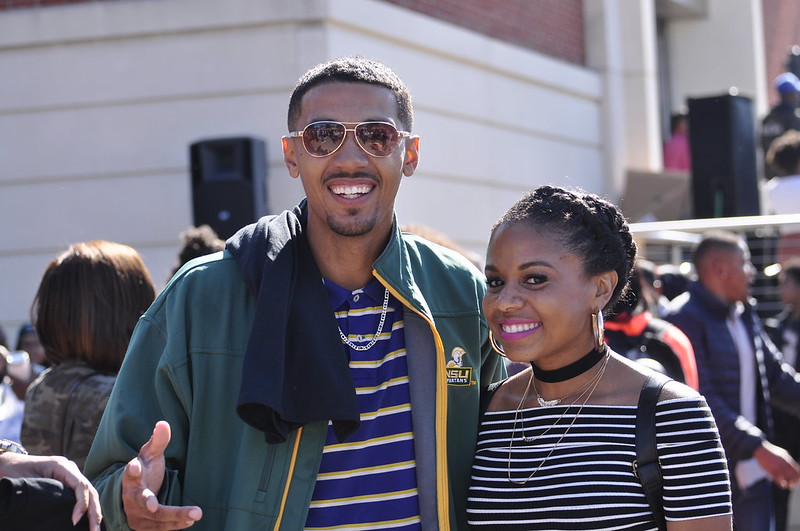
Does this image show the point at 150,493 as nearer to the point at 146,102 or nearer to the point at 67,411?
the point at 67,411

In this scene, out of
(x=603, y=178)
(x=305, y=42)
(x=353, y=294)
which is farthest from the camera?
(x=603, y=178)

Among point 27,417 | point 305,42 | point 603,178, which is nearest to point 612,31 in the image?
point 603,178

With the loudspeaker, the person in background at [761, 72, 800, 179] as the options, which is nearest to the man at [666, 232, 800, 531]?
the loudspeaker

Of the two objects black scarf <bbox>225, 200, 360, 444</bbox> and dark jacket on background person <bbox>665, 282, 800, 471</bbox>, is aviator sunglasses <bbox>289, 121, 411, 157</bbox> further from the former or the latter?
dark jacket on background person <bbox>665, 282, 800, 471</bbox>

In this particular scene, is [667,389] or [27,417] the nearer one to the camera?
[667,389]

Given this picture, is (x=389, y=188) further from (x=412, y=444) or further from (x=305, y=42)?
(x=305, y=42)

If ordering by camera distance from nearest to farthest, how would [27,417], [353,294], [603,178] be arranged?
1. [353,294]
2. [27,417]
3. [603,178]

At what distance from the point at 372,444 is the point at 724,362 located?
11.8 ft

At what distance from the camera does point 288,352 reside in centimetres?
284

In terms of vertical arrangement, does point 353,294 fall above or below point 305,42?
below

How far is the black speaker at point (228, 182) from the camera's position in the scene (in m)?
8.61

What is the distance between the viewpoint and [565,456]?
9.30 feet

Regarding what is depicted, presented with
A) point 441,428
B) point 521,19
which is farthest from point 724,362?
point 521,19

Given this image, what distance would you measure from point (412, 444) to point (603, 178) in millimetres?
11051
